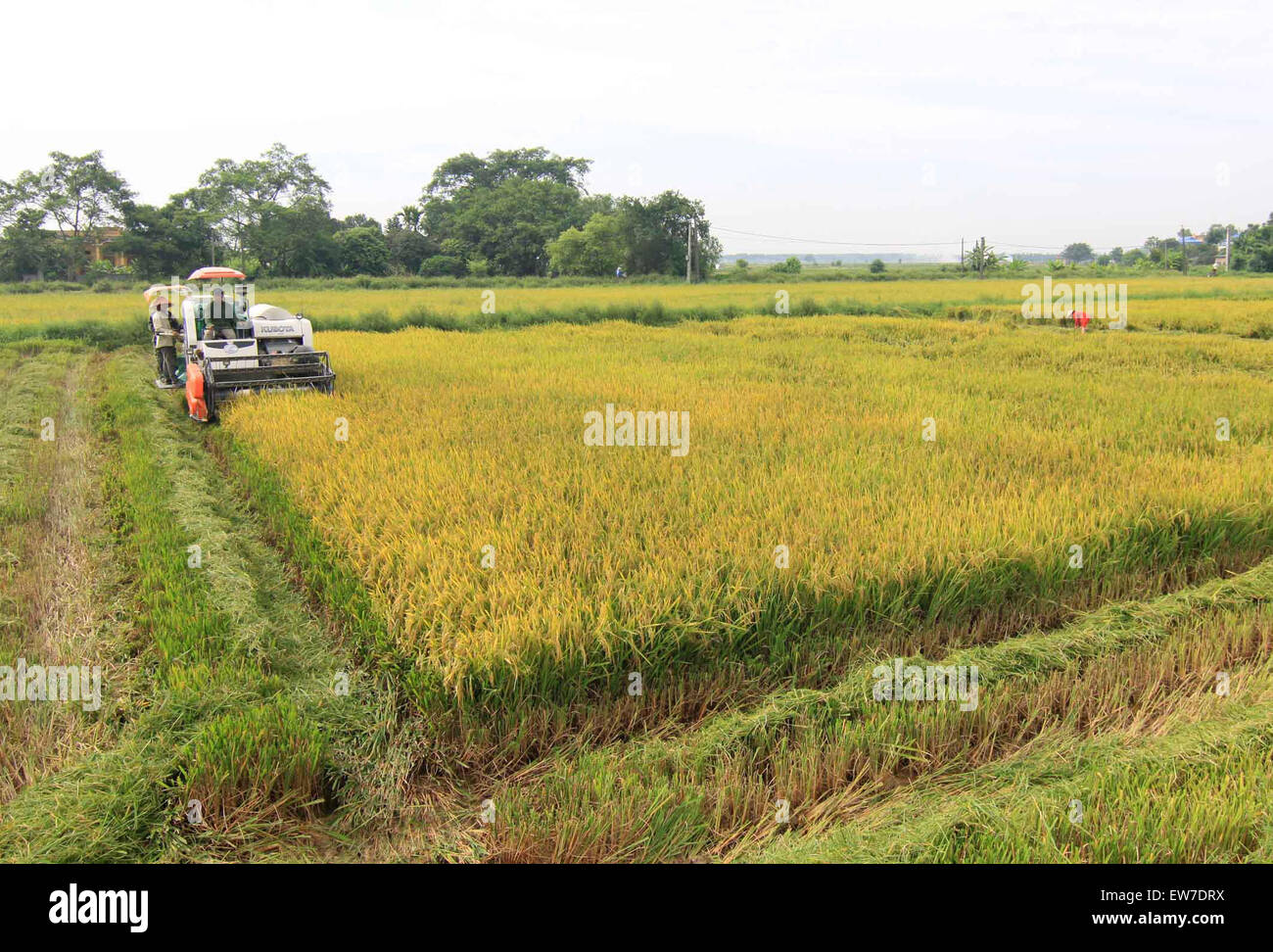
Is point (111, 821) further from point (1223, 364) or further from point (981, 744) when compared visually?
point (1223, 364)

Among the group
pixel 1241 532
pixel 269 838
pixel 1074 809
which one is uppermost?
pixel 1241 532

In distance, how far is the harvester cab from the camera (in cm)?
900

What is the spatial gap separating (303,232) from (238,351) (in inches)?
1440

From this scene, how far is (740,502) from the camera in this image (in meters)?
5.08

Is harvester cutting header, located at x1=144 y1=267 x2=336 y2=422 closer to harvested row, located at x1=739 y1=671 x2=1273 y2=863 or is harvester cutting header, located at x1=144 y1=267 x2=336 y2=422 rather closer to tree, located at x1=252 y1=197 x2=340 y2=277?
harvested row, located at x1=739 y1=671 x2=1273 y2=863

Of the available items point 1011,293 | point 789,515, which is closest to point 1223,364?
point 789,515

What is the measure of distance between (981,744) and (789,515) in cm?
191

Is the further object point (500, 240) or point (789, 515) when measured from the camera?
point (500, 240)

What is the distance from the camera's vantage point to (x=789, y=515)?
482 centimetres

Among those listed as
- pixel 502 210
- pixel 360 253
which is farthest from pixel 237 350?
pixel 502 210

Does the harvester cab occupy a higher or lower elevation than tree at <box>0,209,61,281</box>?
lower

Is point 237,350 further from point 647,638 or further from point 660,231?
point 660,231

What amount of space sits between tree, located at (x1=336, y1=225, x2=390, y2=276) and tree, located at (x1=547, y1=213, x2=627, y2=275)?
10.0 meters

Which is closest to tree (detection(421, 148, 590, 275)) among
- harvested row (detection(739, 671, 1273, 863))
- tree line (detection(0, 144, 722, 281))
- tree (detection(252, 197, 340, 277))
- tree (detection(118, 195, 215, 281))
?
tree line (detection(0, 144, 722, 281))
